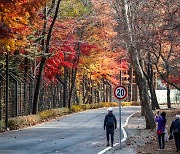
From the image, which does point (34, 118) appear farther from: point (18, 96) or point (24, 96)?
point (24, 96)

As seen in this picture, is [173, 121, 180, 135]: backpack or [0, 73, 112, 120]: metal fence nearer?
[173, 121, 180, 135]: backpack

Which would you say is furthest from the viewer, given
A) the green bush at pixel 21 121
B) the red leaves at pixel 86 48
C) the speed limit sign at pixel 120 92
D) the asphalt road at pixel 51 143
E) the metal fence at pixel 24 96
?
the red leaves at pixel 86 48

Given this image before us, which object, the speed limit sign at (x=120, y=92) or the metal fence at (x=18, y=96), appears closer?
the speed limit sign at (x=120, y=92)

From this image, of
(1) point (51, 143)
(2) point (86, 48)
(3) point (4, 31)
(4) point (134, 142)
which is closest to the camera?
(3) point (4, 31)

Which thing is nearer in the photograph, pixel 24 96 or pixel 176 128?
pixel 176 128

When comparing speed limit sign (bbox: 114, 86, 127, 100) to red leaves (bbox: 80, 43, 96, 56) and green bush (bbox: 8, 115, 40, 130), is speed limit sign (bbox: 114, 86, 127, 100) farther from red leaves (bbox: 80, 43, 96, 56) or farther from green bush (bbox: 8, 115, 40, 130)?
red leaves (bbox: 80, 43, 96, 56)

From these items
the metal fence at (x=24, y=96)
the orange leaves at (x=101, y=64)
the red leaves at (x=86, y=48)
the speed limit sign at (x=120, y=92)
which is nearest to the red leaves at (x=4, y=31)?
the speed limit sign at (x=120, y=92)

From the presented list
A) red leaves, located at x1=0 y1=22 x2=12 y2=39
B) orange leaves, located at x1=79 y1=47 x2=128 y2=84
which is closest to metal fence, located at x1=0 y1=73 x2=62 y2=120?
orange leaves, located at x1=79 y1=47 x2=128 y2=84

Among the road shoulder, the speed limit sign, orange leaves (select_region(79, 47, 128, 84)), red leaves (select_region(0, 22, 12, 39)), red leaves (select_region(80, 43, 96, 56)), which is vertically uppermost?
red leaves (select_region(80, 43, 96, 56))

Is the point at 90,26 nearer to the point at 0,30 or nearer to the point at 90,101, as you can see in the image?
the point at 90,101

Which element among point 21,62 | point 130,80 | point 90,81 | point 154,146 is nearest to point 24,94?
point 21,62

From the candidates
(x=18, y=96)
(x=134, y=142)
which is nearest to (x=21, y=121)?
(x=18, y=96)

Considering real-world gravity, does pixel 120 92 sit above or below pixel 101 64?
below

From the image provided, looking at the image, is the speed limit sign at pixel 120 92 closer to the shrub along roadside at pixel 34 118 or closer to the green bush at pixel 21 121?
the shrub along roadside at pixel 34 118
